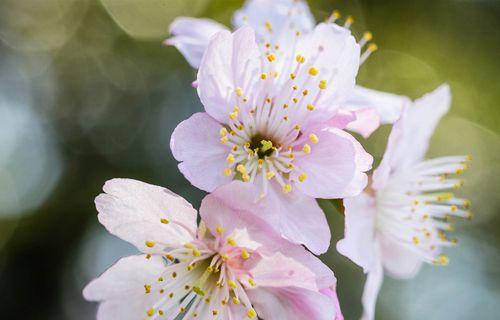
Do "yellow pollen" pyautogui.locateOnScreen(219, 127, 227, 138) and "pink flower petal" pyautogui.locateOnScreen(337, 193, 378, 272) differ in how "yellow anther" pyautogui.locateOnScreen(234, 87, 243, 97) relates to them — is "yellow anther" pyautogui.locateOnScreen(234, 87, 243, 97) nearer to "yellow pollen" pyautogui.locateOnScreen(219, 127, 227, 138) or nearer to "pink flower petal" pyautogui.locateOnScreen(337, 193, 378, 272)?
"yellow pollen" pyautogui.locateOnScreen(219, 127, 227, 138)

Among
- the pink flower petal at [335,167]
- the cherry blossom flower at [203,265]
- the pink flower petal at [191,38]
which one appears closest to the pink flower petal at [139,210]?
the cherry blossom flower at [203,265]

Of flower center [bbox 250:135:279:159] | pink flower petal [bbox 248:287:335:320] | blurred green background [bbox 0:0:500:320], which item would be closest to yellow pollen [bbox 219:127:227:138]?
flower center [bbox 250:135:279:159]

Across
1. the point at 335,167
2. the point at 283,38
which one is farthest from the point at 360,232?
the point at 283,38

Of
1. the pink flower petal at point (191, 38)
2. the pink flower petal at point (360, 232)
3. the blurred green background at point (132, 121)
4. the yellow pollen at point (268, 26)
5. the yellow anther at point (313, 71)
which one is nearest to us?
the pink flower petal at point (360, 232)

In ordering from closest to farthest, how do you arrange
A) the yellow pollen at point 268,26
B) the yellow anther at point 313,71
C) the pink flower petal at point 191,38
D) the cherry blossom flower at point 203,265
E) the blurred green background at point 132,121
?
the cherry blossom flower at point 203,265 → the yellow anther at point 313,71 → the pink flower petal at point 191,38 → the yellow pollen at point 268,26 → the blurred green background at point 132,121

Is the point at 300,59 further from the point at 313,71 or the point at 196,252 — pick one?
the point at 196,252

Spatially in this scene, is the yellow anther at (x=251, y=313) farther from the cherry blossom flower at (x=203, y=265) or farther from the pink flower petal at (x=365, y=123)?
the pink flower petal at (x=365, y=123)
